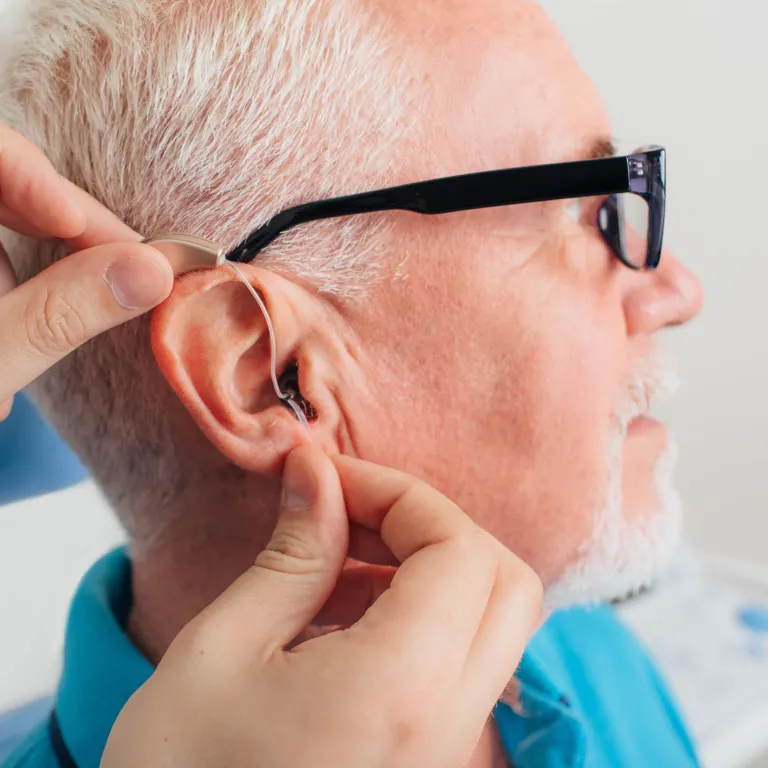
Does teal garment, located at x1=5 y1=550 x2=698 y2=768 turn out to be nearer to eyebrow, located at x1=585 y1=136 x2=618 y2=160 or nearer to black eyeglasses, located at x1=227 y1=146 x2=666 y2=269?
black eyeglasses, located at x1=227 y1=146 x2=666 y2=269

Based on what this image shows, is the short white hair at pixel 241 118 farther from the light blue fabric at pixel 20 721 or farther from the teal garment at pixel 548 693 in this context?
the light blue fabric at pixel 20 721

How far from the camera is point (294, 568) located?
594mm

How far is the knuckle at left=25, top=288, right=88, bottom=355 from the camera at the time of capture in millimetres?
549

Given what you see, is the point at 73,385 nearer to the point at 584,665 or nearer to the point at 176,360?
the point at 176,360

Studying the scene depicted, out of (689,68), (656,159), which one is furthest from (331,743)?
(689,68)

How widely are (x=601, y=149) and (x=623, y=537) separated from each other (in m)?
0.44

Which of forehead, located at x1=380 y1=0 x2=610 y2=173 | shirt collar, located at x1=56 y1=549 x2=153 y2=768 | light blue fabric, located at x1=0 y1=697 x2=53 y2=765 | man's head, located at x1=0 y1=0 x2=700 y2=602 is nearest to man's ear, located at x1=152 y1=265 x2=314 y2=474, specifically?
man's head, located at x1=0 y1=0 x2=700 y2=602

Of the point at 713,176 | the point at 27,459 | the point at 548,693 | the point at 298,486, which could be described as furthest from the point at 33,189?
the point at 713,176

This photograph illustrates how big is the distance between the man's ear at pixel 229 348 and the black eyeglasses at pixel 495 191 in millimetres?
55

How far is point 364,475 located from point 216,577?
0.89ft

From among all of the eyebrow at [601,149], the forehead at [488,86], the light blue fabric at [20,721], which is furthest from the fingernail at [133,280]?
the light blue fabric at [20,721]

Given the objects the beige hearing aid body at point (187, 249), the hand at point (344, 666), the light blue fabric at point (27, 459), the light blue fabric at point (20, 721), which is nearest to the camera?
the hand at point (344, 666)

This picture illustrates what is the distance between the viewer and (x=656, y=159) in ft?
2.53

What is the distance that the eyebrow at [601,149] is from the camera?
2.59ft
